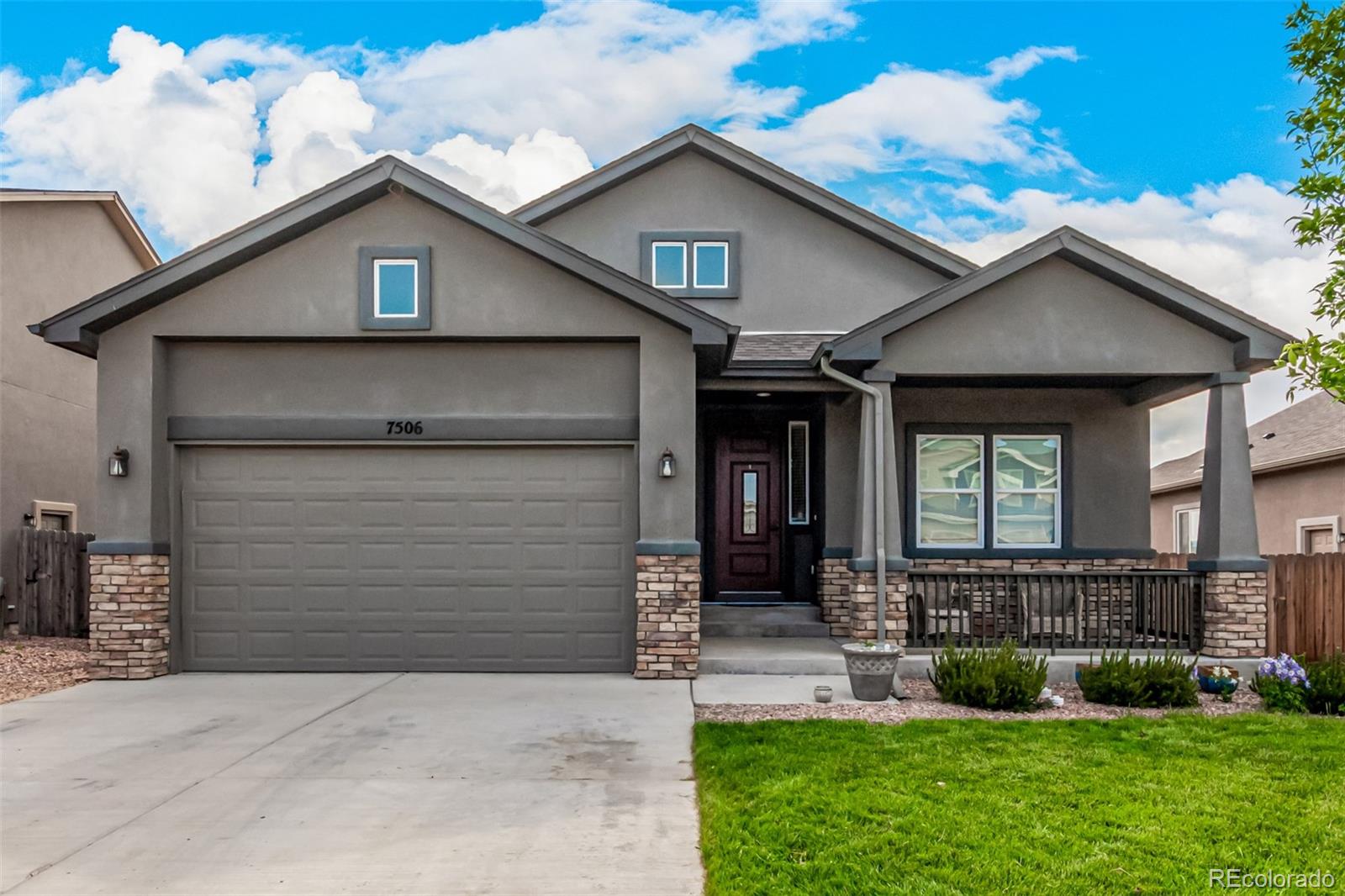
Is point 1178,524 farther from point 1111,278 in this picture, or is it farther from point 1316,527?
point 1111,278

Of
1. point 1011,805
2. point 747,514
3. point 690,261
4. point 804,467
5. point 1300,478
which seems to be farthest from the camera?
point 1300,478

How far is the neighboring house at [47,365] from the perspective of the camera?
1245 cm

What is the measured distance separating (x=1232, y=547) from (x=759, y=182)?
7.32m

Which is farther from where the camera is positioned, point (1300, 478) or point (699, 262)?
point (1300, 478)

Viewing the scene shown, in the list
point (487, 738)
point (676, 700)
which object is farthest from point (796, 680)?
point (487, 738)

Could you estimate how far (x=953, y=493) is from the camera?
11711 mm


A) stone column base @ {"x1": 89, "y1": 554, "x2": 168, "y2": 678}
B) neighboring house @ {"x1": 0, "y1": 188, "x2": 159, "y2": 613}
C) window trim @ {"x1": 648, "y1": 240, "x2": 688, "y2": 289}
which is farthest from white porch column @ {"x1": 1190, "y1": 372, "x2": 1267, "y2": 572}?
neighboring house @ {"x1": 0, "y1": 188, "x2": 159, "y2": 613}

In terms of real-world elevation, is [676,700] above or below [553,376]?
below

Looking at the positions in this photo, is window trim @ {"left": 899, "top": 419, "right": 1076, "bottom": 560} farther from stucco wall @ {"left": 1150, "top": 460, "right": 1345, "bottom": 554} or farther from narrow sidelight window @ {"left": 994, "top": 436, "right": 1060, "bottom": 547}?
stucco wall @ {"left": 1150, "top": 460, "right": 1345, "bottom": 554}

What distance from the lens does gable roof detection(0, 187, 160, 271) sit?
1285 centimetres

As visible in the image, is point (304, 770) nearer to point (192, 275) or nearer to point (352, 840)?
point (352, 840)

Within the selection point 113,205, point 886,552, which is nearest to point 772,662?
point 886,552

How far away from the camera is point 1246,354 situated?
952cm

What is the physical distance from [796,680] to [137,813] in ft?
19.2
